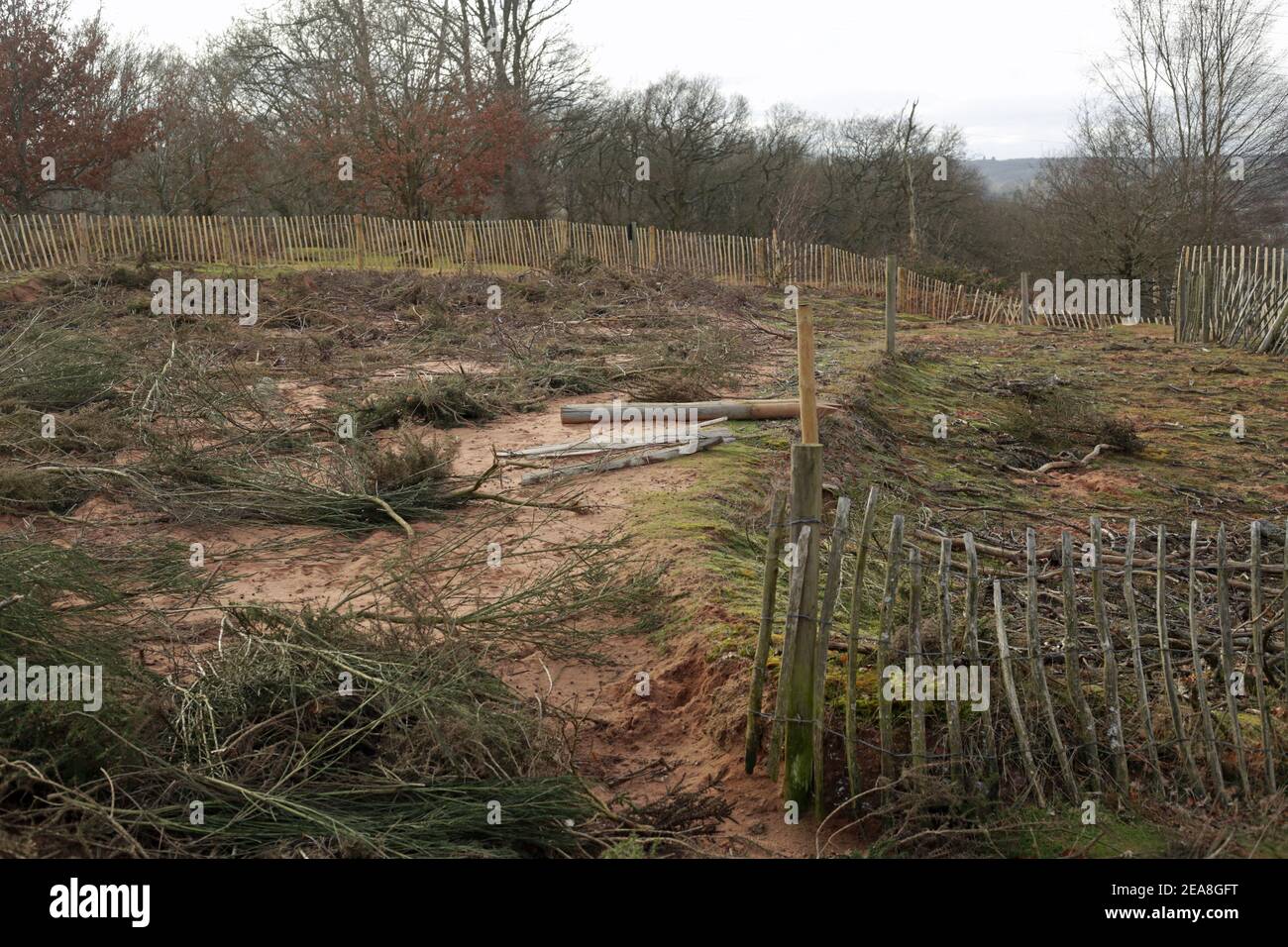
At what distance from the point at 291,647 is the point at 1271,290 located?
18596 millimetres

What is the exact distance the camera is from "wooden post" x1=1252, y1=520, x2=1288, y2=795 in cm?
430

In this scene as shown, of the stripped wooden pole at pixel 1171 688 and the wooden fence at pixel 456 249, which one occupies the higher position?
the wooden fence at pixel 456 249

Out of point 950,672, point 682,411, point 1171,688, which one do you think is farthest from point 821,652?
point 682,411

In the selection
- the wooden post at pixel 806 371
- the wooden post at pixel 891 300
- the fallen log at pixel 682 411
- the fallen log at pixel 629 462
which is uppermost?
the wooden post at pixel 891 300

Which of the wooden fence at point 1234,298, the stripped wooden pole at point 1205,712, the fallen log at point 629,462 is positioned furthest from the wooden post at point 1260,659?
the wooden fence at point 1234,298

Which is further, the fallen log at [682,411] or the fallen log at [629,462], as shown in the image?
the fallen log at [682,411]

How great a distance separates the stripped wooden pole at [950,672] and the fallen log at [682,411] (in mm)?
6073

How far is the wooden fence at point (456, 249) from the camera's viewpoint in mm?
21469

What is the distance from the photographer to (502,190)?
110 feet

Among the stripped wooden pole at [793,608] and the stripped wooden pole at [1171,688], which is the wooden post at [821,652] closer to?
the stripped wooden pole at [793,608]

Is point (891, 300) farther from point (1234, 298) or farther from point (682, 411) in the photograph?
point (1234, 298)

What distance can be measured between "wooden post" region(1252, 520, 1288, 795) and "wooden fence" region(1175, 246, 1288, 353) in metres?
15.8

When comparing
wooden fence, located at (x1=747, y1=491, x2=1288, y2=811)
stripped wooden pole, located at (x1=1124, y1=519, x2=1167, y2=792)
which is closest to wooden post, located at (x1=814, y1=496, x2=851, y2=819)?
wooden fence, located at (x1=747, y1=491, x2=1288, y2=811)
